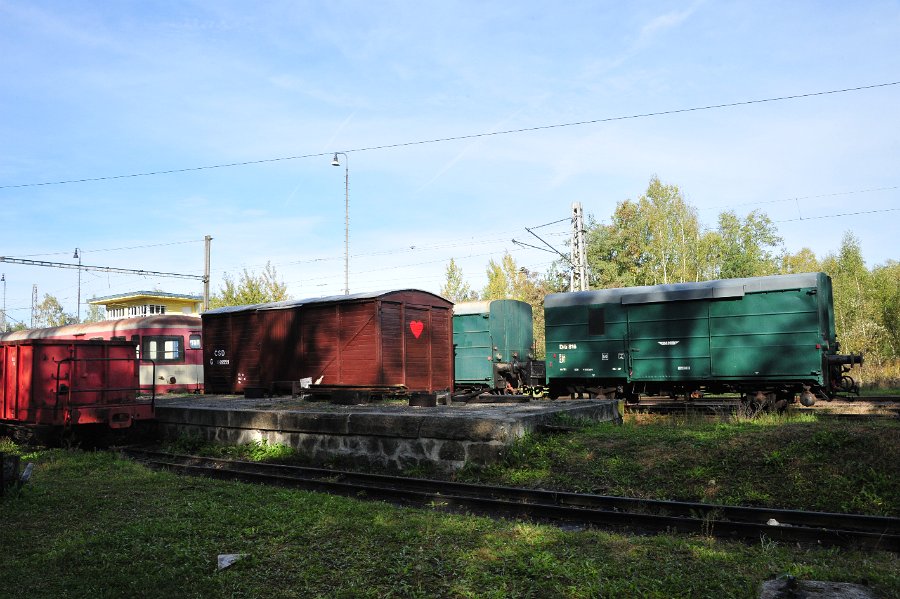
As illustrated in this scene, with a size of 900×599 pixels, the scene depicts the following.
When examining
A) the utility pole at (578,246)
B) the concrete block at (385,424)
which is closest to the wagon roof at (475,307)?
the utility pole at (578,246)

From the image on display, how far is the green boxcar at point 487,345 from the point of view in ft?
68.8

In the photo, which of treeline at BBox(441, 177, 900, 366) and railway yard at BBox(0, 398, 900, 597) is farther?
treeline at BBox(441, 177, 900, 366)

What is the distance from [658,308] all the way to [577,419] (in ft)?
19.6

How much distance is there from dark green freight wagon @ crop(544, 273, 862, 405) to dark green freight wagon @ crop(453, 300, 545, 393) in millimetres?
3367

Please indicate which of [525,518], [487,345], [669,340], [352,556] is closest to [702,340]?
[669,340]

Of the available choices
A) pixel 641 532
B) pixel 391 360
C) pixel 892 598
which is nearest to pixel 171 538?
pixel 641 532

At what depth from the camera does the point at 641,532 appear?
21.6 feet

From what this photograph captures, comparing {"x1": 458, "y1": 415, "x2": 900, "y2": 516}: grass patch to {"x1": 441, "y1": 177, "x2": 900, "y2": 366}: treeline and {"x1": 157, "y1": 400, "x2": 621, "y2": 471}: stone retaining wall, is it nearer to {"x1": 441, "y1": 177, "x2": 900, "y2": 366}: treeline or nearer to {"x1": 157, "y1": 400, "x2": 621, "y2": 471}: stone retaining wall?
{"x1": 157, "y1": 400, "x2": 621, "y2": 471}: stone retaining wall

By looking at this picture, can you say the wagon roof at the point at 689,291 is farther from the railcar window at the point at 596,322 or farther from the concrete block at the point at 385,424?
the concrete block at the point at 385,424

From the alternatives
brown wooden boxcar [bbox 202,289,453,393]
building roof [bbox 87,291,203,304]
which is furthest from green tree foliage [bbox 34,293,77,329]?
brown wooden boxcar [bbox 202,289,453,393]

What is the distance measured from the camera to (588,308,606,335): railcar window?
55.4 ft

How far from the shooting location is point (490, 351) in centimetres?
2091

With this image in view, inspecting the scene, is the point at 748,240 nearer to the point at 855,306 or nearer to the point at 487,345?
the point at 855,306

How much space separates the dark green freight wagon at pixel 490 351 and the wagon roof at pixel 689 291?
3.47 metres
